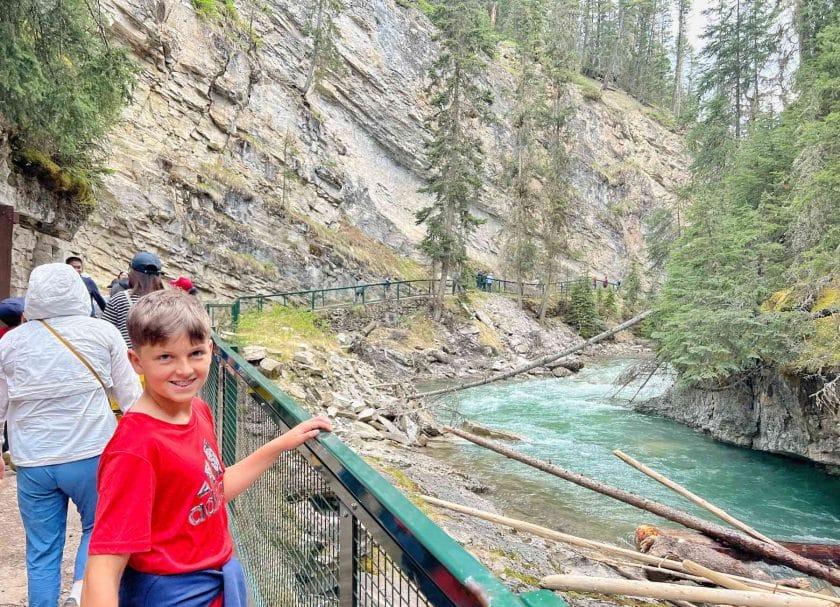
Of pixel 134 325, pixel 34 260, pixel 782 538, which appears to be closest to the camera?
pixel 134 325

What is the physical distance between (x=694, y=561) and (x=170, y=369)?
6.76m

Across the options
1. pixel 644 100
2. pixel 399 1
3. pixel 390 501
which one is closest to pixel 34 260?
pixel 390 501

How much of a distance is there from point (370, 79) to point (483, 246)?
13.5m

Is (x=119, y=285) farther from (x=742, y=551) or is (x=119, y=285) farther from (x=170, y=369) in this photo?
(x=742, y=551)

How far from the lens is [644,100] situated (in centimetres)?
6081

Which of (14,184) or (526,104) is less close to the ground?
(526,104)

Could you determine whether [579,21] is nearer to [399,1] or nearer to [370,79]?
[399,1]

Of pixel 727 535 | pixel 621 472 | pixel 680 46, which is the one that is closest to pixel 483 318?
pixel 621 472

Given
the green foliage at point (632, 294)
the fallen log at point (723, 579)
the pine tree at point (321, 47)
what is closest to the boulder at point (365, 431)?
the fallen log at point (723, 579)

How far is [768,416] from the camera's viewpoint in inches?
542

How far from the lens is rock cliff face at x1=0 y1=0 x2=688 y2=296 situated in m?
20.2

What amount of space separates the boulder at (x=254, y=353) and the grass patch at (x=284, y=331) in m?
0.63

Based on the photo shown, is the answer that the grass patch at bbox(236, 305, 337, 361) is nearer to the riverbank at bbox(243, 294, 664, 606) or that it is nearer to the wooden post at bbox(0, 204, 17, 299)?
the riverbank at bbox(243, 294, 664, 606)

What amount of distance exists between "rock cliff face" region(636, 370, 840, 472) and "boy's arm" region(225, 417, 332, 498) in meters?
12.6
